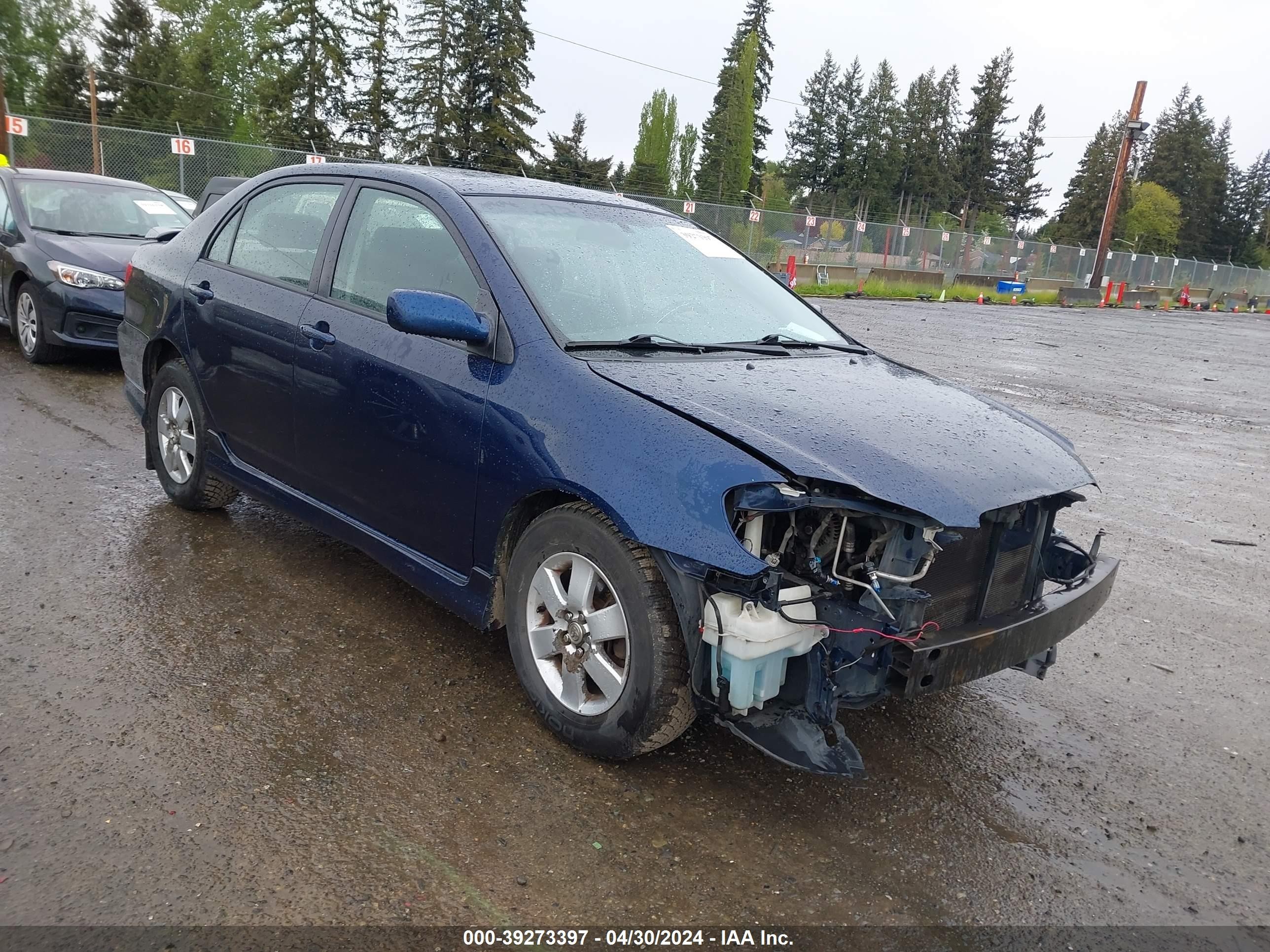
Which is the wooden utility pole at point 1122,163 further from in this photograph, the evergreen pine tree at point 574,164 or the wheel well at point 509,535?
the wheel well at point 509,535

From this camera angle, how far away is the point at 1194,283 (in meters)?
55.4

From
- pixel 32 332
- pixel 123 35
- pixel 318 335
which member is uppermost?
pixel 123 35

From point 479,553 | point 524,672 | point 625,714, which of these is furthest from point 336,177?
point 625,714

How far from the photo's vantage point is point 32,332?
8484 mm

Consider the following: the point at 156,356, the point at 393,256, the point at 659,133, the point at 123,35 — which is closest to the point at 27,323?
the point at 156,356

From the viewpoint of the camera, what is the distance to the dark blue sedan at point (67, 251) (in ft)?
26.6

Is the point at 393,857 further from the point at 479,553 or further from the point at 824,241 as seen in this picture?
the point at 824,241

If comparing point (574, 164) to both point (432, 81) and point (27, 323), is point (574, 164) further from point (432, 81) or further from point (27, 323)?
point (27, 323)

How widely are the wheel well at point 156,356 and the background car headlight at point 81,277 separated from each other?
363 centimetres

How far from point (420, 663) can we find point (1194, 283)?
62.5 meters

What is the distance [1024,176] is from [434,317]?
112957 mm

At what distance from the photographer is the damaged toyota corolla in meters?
2.68

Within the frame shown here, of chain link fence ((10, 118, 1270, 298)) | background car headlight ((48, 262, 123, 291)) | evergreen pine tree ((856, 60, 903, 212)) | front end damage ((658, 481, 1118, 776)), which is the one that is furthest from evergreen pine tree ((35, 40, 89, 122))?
evergreen pine tree ((856, 60, 903, 212))

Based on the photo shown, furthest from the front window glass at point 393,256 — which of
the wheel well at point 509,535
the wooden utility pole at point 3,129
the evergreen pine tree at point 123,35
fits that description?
the evergreen pine tree at point 123,35
